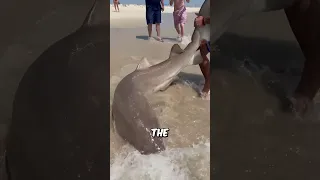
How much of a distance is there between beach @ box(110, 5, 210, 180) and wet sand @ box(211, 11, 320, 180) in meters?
0.15

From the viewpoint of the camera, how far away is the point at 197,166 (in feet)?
4.81

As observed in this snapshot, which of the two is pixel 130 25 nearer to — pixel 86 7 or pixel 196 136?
pixel 86 7

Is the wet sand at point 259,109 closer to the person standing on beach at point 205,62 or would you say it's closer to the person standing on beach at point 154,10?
the person standing on beach at point 205,62

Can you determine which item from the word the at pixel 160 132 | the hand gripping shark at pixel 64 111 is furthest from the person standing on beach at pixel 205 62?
the hand gripping shark at pixel 64 111

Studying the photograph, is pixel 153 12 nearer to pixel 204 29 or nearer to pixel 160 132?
pixel 204 29

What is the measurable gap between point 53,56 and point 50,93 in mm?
152

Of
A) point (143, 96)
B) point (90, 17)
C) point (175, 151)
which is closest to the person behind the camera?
point (90, 17)

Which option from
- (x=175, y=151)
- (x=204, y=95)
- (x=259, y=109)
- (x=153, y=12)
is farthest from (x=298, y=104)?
(x=153, y=12)

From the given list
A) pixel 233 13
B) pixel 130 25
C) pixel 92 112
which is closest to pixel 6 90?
pixel 92 112

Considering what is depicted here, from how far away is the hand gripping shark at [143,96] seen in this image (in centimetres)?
156

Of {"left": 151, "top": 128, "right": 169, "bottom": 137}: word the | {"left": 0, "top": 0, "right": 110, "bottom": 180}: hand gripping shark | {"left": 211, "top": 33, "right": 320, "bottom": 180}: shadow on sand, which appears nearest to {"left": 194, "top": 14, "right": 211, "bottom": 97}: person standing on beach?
{"left": 211, "top": 33, "right": 320, "bottom": 180}: shadow on sand

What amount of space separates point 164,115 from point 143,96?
222mm

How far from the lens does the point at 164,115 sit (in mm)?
1600

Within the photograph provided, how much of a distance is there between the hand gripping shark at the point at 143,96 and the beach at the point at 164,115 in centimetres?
4
